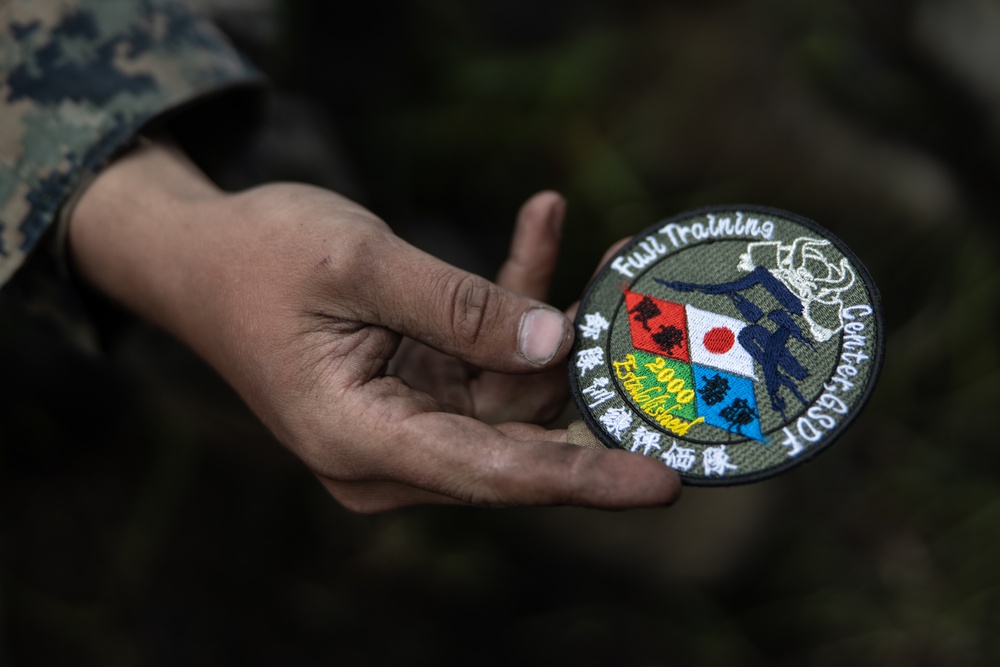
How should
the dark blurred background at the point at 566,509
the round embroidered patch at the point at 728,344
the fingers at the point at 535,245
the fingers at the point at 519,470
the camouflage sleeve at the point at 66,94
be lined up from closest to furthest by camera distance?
1. the fingers at the point at 519,470
2. the round embroidered patch at the point at 728,344
3. the camouflage sleeve at the point at 66,94
4. the fingers at the point at 535,245
5. the dark blurred background at the point at 566,509

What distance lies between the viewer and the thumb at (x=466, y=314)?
1474 millimetres

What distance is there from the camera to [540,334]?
1498mm

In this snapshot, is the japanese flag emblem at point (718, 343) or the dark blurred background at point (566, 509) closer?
the japanese flag emblem at point (718, 343)

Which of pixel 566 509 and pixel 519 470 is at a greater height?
pixel 519 470

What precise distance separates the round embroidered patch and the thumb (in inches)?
4.9

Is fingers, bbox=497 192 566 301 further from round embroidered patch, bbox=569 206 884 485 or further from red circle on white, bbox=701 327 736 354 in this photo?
red circle on white, bbox=701 327 736 354

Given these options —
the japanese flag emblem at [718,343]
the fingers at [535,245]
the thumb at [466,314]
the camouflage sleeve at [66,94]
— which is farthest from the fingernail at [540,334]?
the camouflage sleeve at [66,94]

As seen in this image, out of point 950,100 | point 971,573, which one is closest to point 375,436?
point 971,573

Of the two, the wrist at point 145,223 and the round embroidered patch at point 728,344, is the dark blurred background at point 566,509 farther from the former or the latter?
the round embroidered patch at point 728,344

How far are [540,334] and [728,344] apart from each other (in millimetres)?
364

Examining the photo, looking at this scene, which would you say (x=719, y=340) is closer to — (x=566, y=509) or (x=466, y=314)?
(x=466, y=314)

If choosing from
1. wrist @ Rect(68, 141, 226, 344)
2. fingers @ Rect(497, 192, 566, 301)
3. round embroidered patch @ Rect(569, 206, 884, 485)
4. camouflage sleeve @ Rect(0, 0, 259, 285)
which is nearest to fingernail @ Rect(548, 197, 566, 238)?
fingers @ Rect(497, 192, 566, 301)

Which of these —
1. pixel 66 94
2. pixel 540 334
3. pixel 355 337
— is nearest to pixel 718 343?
pixel 540 334

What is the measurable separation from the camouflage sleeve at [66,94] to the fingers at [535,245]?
806 mm
